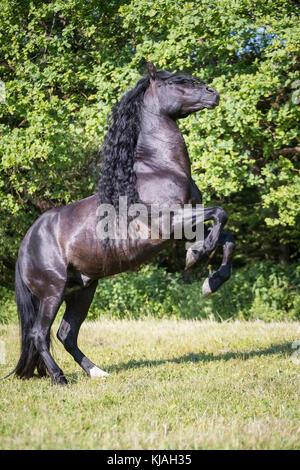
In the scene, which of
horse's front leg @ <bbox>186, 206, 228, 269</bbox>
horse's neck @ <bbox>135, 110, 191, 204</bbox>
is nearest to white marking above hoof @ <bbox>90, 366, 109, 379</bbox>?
horse's front leg @ <bbox>186, 206, 228, 269</bbox>

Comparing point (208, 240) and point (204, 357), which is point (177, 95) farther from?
point (204, 357)

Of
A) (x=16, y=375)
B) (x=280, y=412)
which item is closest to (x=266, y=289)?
(x=16, y=375)

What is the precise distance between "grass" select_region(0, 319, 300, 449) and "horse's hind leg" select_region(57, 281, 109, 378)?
22 cm

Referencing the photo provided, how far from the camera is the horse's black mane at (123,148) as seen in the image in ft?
15.9

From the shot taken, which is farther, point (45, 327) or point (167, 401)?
point (45, 327)

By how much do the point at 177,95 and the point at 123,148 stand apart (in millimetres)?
764

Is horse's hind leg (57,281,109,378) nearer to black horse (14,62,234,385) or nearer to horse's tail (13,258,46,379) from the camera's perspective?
black horse (14,62,234,385)

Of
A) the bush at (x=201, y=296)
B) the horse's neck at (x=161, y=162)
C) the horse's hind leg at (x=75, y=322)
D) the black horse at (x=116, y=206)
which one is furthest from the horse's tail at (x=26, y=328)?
the bush at (x=201, y=296)

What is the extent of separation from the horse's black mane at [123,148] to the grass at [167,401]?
6.05 ft

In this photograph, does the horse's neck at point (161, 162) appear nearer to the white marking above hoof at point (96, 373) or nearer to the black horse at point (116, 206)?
the black horse at point (116, 206)

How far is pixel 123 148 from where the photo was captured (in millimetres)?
4969

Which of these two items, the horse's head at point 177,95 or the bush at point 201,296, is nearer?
the horse's head at point 177,95

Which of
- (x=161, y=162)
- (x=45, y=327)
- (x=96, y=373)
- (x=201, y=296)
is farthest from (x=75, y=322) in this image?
(x=201, y=296)

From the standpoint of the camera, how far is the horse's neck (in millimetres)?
4715
